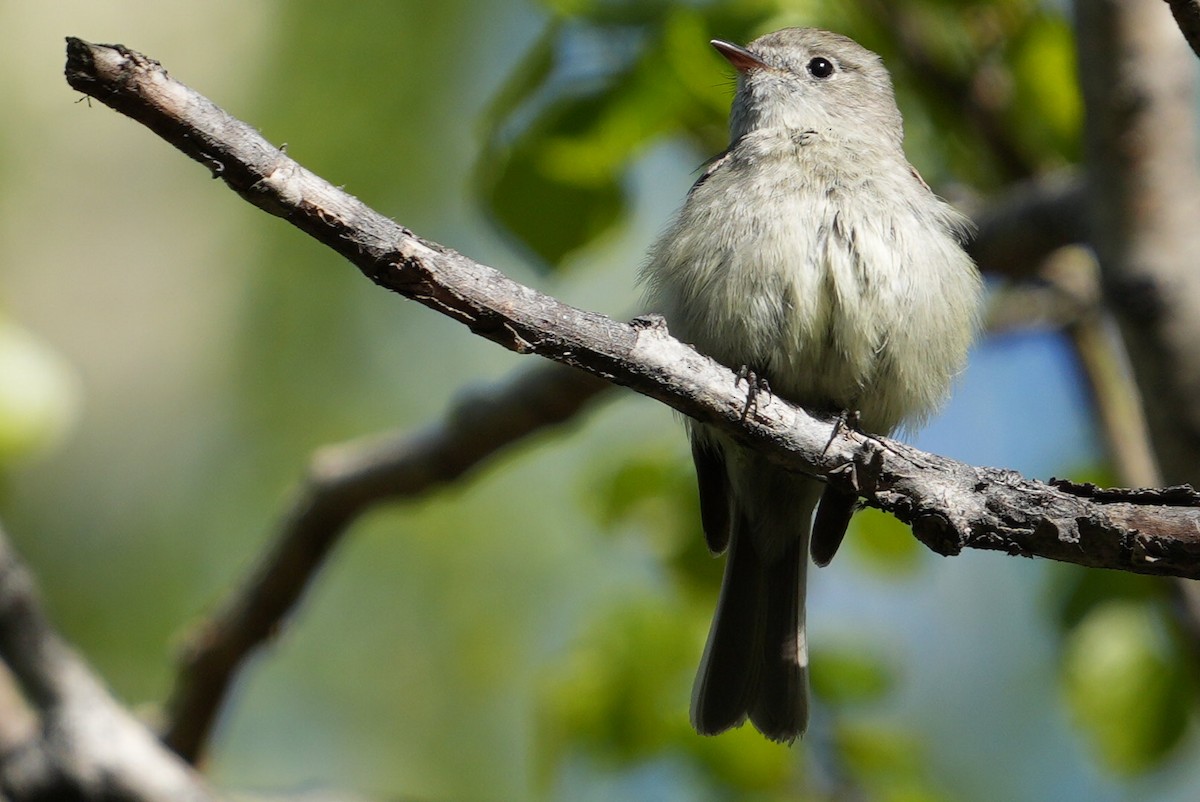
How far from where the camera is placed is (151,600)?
27.6ft

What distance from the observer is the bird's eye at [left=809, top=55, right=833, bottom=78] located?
5273 millimetres

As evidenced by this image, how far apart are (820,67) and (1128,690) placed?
2.66m

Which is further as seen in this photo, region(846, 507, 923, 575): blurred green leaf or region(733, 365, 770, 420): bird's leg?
region(846, 507, 923, 575): blurred green leaf

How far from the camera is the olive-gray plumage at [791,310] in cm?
404

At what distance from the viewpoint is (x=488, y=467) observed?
16.2 feet

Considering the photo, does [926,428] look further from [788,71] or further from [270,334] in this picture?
[270,334]

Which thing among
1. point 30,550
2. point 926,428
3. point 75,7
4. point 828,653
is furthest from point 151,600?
point 926,428

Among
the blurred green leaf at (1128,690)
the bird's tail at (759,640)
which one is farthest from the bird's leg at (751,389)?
the blurred green leaf at (1128,690)

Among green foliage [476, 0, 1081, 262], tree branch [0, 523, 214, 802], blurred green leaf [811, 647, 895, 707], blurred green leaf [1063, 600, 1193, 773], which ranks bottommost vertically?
tree branch [0, 523, 214, 802]

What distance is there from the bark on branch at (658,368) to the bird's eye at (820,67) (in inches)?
96.0

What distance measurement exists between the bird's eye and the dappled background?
0.31 m

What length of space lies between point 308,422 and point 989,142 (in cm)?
523

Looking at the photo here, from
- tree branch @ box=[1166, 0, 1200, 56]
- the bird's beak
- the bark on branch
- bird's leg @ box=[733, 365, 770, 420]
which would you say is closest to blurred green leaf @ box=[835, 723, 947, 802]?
the bark on branch

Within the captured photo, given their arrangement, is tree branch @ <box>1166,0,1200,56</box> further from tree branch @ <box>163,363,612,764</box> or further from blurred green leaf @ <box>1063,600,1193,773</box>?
blurred green leaf @ <box>1063,600,1193,773</box>
